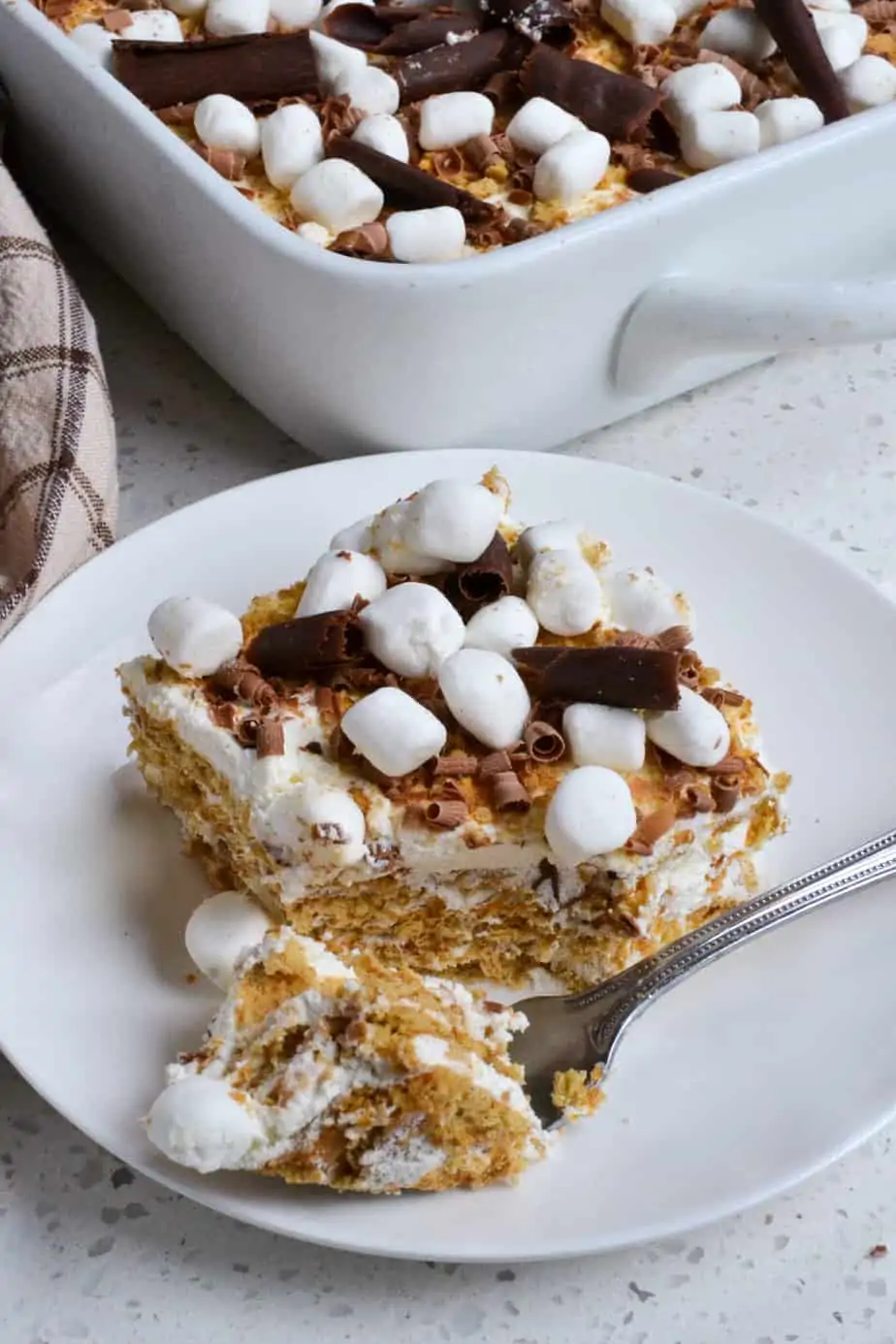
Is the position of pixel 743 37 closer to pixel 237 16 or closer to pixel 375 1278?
pixel 237 16

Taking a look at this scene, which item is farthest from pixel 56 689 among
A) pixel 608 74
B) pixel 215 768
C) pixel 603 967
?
pixel 608 74

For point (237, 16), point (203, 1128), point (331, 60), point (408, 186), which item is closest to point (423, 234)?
point (408, 186)

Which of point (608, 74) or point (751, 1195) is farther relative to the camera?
point (608, 74)

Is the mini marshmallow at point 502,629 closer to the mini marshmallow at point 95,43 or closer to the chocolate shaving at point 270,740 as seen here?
the chocolate shaving at point 270,740

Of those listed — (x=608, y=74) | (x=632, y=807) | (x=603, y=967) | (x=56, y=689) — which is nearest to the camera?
(x=632, y=807)

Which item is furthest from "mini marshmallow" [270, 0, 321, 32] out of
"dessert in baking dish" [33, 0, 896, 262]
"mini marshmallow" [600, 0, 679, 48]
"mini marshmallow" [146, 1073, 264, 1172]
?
"mini marshmallow" [146, 1073, 264, 1172]

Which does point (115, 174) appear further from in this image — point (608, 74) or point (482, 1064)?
point (482, 1064)

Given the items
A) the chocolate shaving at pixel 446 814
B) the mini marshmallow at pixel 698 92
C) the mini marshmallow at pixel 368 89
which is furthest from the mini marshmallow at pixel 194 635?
the mini marshmallow at pixel 698 92
